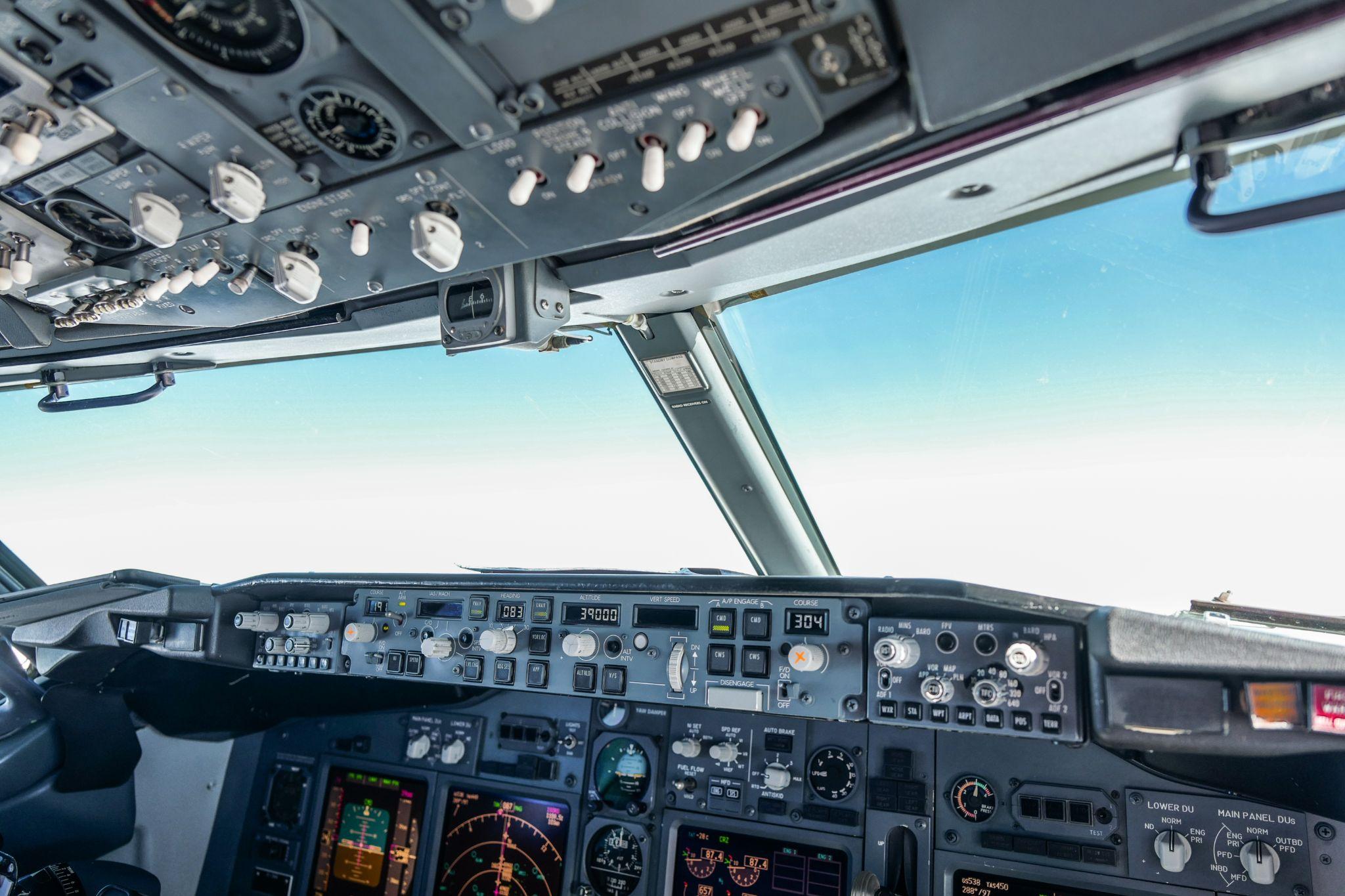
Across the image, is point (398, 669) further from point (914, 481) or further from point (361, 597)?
point (914, 481)

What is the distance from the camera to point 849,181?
60.6 inches

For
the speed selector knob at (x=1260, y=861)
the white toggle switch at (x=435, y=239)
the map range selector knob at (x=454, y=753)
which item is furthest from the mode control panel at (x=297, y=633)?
the speed selector knob at (x=1260, y=861)

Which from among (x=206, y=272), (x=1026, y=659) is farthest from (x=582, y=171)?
(x=1026, y=659)

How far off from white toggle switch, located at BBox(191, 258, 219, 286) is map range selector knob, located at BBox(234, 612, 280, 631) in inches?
58.0

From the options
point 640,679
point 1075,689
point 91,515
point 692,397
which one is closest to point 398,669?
point 640,679

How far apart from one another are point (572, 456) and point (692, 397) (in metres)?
1.36

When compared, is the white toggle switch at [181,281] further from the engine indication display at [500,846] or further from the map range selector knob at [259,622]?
the engine indication display at [500,846]

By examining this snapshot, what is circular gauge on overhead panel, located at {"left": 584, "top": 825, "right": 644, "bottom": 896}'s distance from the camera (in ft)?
9.10

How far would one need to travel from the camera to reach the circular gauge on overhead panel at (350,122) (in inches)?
55.1

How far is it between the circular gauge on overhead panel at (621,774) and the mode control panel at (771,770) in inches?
3.9

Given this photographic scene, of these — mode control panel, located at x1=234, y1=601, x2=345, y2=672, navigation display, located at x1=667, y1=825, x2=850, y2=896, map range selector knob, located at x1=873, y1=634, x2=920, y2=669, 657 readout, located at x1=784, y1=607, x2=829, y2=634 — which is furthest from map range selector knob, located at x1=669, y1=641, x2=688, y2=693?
mode control panel, located at x1=234, y1=601, x2=345, y2=672

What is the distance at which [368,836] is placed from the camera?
10.6 feet

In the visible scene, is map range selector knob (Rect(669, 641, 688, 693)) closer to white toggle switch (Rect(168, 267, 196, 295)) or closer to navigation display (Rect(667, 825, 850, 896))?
navigation display (Rect(667, 825, 850, 896))

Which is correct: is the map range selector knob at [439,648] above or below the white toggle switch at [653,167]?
below
